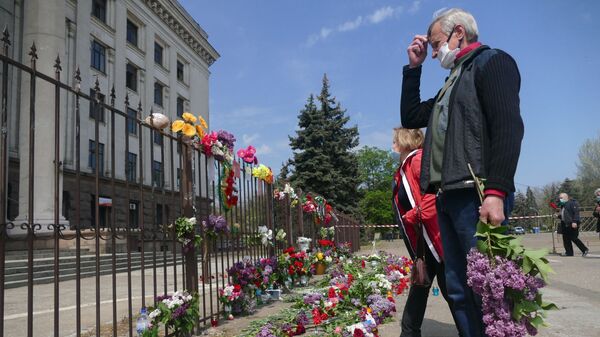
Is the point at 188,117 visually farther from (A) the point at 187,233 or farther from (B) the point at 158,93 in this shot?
(B) the point at 158,93

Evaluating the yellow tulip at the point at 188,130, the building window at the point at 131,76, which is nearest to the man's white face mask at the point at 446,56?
the yellow tulip at the point at 188,130

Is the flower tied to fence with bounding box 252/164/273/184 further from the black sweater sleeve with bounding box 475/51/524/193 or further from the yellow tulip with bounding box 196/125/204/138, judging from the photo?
the black sweater sleeve with bounding box 475/51/524/193

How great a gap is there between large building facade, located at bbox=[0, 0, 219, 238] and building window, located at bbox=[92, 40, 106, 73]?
2.4 inches

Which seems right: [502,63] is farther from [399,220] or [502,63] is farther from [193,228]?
[193,228]

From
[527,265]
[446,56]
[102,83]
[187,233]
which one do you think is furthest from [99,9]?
[527,265]

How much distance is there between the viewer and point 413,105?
314 centimetres

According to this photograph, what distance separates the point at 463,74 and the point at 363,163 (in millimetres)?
70797

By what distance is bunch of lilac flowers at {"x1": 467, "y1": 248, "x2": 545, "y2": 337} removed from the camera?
A: 2064 mm

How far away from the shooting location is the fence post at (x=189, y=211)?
492 cm

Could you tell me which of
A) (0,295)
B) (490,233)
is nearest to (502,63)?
(490,233)

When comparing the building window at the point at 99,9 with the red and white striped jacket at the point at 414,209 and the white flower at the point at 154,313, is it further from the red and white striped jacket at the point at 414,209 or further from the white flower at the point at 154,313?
the red and white striped jacket at the point at 414,209

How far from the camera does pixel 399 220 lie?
3.83m

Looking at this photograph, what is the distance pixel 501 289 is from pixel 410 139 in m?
2.05

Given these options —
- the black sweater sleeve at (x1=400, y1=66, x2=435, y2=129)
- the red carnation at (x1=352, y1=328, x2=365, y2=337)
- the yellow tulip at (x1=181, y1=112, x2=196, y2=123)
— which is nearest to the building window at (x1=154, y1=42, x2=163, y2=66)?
the yellow tulip at (x1=181, y1=112, x2=196, y2=123)
